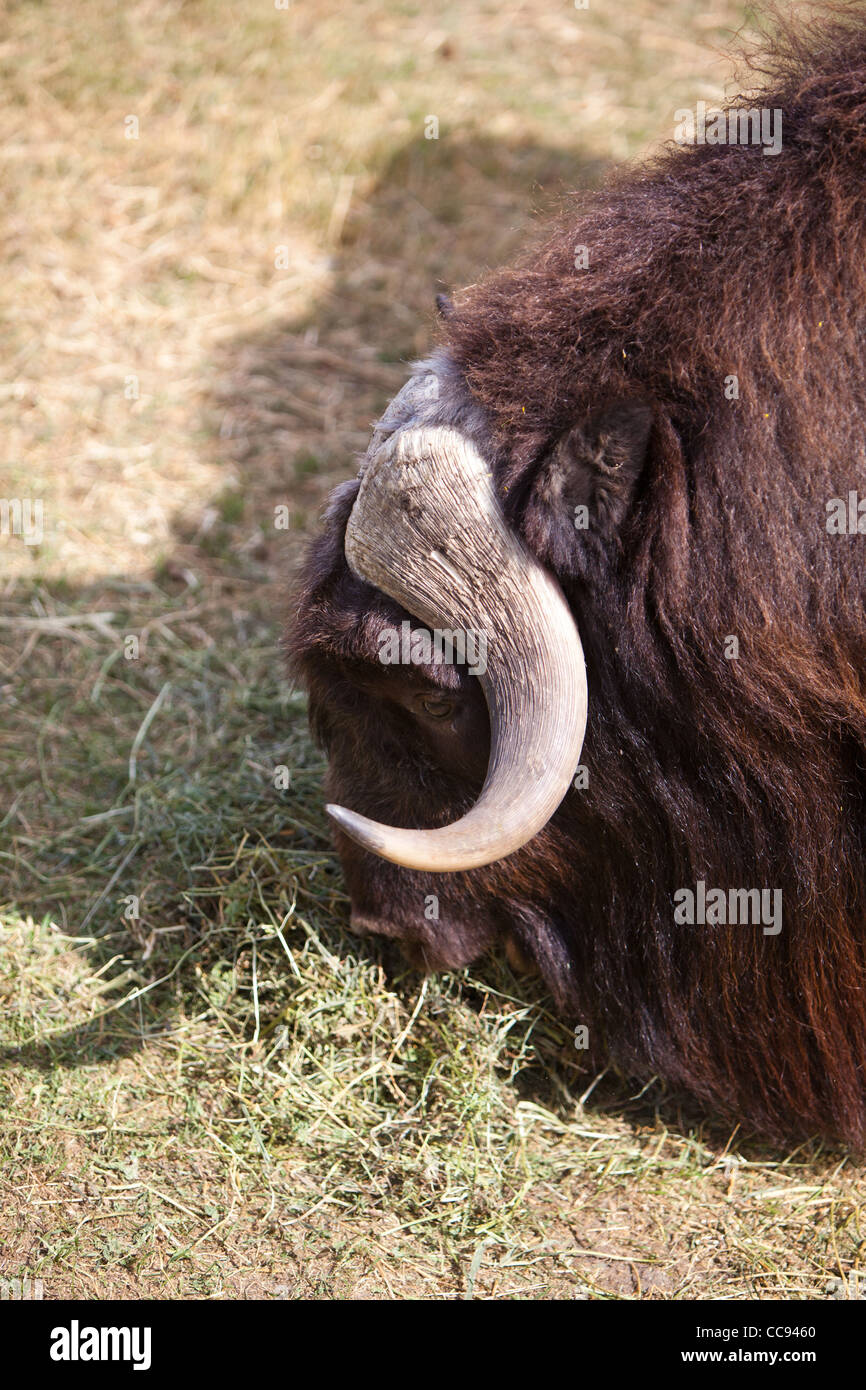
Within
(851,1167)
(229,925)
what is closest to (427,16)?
(229,925)

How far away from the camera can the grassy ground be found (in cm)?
304

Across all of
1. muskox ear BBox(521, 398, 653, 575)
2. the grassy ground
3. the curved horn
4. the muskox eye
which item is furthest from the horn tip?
the grassy ground

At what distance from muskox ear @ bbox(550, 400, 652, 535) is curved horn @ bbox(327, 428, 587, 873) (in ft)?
0.52

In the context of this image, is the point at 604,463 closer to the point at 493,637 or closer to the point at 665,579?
the point at 665,579

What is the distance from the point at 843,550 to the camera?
8.61ft

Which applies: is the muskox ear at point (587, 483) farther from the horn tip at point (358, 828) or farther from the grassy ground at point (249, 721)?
the grassy ground at point (249, 721)

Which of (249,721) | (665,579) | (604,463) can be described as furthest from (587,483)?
(249,721)

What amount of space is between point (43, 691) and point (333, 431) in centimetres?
197

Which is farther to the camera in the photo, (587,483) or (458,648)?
(458,648)

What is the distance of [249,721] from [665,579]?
6.99 ft

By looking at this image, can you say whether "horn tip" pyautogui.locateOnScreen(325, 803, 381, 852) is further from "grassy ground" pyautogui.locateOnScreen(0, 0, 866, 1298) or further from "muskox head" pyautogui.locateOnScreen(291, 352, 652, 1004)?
"grassy ground" pyautogui.locateOnScreen(0, 0, 866, 1298)

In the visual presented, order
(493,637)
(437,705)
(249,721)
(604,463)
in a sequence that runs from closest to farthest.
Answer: (604,463) < (493,637) < (437,705) < (249,721)

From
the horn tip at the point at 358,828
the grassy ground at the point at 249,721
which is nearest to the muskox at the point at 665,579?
the horn tip at the point at 358,828

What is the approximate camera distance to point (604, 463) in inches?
102
